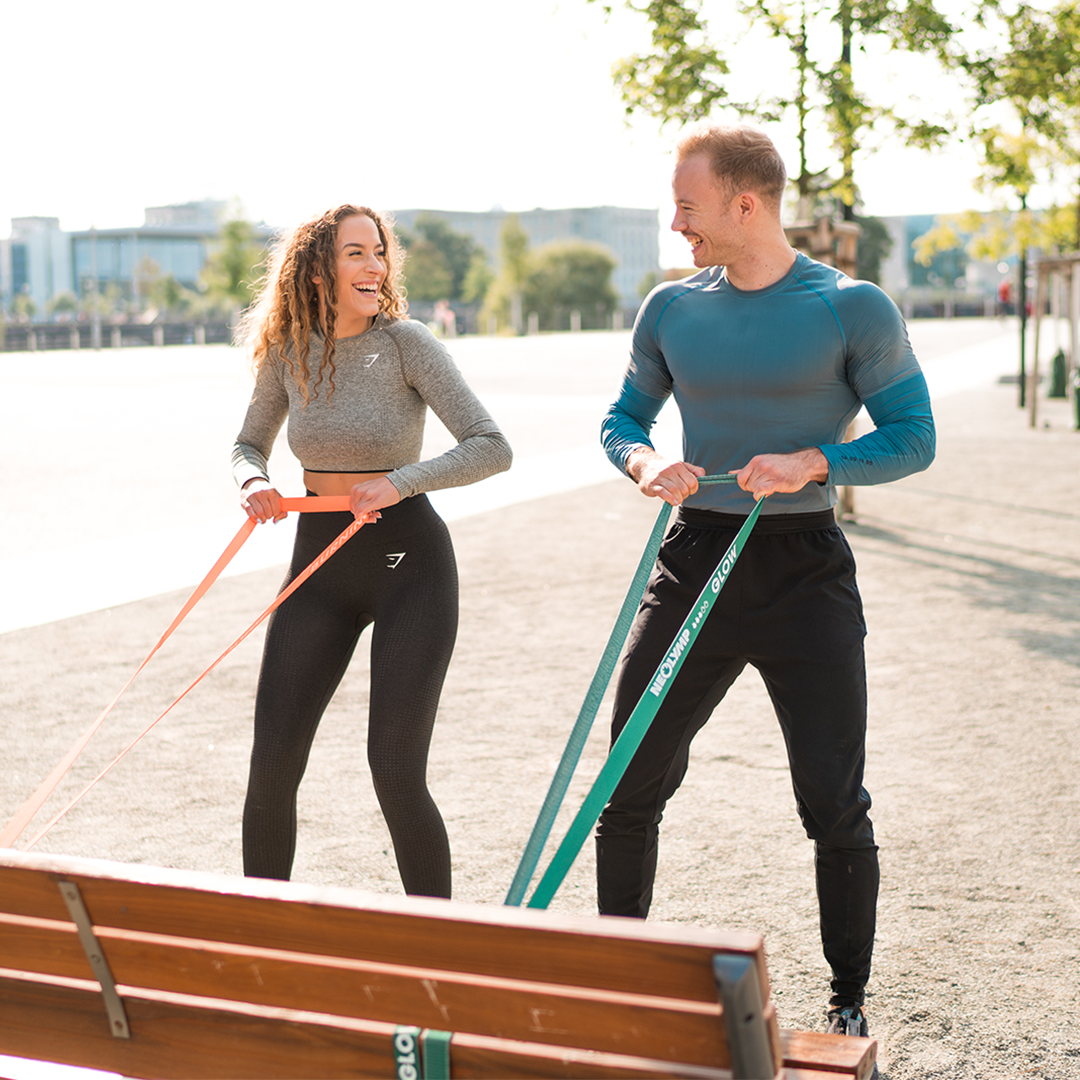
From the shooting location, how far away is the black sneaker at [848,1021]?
9.91 ft

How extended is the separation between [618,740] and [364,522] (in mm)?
1006

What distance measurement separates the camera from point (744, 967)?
1536 millimetres

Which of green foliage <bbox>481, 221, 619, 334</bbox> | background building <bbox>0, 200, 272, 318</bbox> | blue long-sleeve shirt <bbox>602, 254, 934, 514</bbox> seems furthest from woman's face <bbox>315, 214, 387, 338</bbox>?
background building <bbox>0, 200, 272, 318</bbox>

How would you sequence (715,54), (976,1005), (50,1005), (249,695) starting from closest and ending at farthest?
(50,1005) → (976,1005) → (249,695) → (715,54)

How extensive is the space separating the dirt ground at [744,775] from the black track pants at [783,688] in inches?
18.4

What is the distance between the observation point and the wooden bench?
5.36 ft

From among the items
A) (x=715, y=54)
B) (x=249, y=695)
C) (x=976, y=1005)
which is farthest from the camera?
(x=715, y=54)

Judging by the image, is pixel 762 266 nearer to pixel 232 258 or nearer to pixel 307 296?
pixel 307 296

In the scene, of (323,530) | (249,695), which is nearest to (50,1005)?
(323,530)

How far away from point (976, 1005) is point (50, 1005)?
2233 millimetres

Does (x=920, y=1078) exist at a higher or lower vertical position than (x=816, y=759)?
lower

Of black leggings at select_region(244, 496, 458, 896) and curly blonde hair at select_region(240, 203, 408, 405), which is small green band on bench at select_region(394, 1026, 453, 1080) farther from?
curly blonde hair at select_region(240, 203, 408, 405)

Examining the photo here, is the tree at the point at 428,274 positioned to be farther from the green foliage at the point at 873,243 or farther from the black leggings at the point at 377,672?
the black leggings at the point at 377,672

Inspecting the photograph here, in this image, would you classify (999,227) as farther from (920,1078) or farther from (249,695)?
(920,1078)
